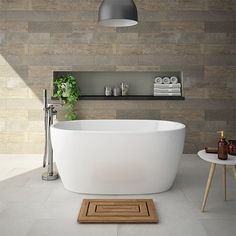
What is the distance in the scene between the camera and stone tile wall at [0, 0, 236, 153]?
18.7 feet

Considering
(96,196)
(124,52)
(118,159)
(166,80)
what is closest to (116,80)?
(124,52)

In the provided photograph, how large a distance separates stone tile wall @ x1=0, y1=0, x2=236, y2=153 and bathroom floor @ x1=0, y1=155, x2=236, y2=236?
1470 millimetres

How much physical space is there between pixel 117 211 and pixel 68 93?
112 inches

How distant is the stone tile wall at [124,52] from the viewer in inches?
225

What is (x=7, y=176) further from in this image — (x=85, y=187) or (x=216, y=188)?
(x=216, y=188)

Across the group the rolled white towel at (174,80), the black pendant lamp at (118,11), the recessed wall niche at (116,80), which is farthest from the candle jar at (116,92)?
the black pendant lamp at (118,11)

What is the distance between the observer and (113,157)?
3.62 meters

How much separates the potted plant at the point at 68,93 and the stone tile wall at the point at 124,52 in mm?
144

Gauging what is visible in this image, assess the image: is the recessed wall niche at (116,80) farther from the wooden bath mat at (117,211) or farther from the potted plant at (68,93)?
the wooden bath mat at (117,211)

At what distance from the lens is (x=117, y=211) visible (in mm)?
3225

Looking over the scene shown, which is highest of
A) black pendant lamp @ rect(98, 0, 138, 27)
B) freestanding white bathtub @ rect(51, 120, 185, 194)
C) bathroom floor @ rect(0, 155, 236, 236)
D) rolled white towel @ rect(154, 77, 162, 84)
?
black pendant lamp @ rect(98, 0, 138, 27)

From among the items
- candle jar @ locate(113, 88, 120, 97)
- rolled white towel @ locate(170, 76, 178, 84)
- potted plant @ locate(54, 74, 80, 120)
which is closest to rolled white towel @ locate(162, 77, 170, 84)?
rolled white towel @ locate(170, 76, 178, 84)

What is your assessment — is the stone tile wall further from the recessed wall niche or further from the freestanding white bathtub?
the freestanding white bathtub

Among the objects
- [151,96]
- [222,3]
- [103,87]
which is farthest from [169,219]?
[222,3]
